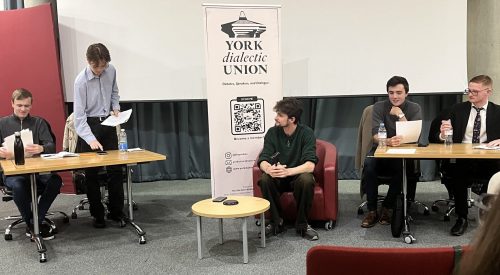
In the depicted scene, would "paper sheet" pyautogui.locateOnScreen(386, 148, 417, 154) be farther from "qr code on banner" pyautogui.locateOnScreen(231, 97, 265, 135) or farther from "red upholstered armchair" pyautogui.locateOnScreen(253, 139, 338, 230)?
"qr code on banner" pyautogui.locateOnScreen(231, 97, 265, 135)

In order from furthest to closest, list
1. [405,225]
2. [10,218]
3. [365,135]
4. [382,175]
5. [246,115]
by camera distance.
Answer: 1. [246,115]
2. [365,135]
3. [10,218]
4. [382,175]
5. [405,225]

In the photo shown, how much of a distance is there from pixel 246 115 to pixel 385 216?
1.58 metres

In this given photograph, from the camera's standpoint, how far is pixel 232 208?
3338mm

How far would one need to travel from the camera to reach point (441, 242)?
3664 mm

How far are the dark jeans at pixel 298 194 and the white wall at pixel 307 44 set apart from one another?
5.39ft

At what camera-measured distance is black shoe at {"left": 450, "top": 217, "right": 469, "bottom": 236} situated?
12.5 feet

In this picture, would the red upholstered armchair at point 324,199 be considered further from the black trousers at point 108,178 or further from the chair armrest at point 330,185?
the black trousers at point 108,178

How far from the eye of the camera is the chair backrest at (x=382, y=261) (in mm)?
1140

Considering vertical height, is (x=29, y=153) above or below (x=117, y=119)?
below

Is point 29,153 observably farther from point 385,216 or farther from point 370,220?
point 385,216

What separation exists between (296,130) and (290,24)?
1.63 m

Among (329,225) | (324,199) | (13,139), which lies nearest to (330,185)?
(324,199)

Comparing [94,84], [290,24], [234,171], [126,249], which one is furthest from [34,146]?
[290,24]

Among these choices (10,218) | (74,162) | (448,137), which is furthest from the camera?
(10,218)
